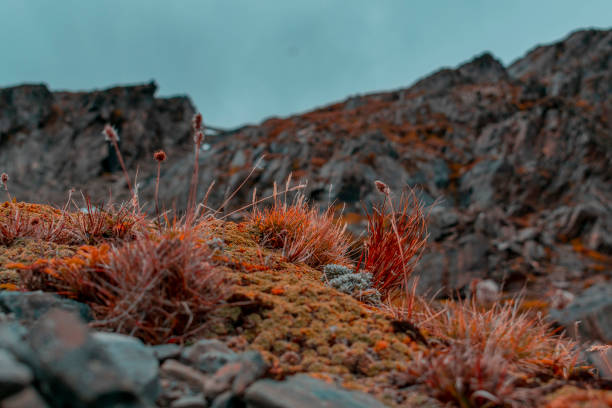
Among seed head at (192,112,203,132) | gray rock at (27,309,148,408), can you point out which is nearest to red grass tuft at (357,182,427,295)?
seed head at (192,112,203,132)

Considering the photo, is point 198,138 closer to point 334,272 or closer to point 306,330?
point 306,330

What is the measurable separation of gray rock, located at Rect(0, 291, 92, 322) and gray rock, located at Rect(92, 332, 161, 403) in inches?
26.2

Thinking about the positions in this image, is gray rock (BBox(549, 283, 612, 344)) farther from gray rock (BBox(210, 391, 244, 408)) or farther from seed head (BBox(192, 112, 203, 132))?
seed head (BBox(192, 112, 203, 132))

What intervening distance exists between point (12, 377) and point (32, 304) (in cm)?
103

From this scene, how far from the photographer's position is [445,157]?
46.5m

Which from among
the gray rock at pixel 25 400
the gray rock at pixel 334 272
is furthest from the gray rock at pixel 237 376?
the gray rock at pixel 334 272

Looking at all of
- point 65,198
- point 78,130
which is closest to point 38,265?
point 65,198

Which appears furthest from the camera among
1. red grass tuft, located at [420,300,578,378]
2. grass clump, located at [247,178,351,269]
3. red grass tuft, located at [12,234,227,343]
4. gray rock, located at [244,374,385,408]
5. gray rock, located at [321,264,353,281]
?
grass clump, located at [247,178,351,269]

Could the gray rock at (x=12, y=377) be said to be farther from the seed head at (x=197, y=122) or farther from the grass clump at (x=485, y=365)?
the grass clump at (x=485, y=365)

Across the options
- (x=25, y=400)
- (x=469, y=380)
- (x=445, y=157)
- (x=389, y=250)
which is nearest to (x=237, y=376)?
(x=25, y=400)

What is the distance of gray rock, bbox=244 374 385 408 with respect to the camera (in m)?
1.62

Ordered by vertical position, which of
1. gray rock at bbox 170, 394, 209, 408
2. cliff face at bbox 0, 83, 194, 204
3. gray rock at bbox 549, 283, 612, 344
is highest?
cliff face at bbox 0, 83, 194, 204

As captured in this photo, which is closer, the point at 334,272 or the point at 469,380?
the point at 469,380

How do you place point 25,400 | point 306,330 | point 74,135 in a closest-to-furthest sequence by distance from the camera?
1. point 25,400
2. point 306,330
3. point 74,135
